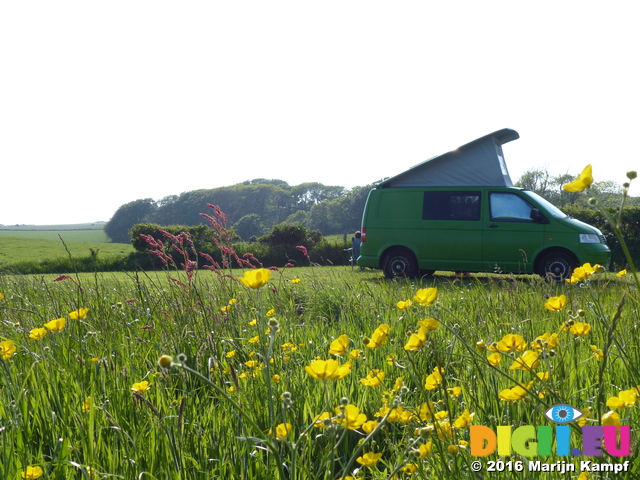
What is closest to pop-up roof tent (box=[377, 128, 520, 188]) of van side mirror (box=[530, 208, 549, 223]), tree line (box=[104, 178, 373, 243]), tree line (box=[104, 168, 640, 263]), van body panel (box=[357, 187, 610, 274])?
van body panel (box=[357, 187, 610, 274])

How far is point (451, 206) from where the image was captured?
31.0 feet

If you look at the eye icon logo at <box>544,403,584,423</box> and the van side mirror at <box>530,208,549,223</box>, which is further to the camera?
the van side mirror at <box>530,208,549,223</box>

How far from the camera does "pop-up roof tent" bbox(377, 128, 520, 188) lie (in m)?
11.2

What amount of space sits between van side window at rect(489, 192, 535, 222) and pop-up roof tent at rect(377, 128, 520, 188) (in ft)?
6.33

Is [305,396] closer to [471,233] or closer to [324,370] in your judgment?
[324,370]

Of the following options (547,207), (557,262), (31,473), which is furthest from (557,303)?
(547,207)

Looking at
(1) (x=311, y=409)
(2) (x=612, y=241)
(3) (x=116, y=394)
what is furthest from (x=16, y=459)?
(2) (x=612, y=241)

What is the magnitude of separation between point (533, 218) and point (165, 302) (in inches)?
288

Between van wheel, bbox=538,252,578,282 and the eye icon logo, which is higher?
the eye icon logo

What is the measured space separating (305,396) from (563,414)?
44.1 inches

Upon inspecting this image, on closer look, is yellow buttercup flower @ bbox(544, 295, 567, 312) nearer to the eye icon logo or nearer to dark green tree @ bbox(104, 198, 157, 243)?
the eye icon logo

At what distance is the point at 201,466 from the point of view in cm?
146

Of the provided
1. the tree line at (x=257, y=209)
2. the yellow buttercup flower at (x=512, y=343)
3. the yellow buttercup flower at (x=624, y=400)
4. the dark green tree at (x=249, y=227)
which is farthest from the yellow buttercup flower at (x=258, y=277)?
the dark green tree at (x=249, y=227)

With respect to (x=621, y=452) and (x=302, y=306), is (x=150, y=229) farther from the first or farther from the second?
(x=621, y=452)
